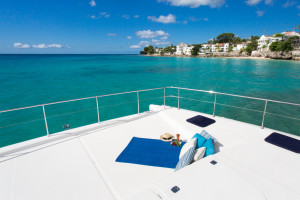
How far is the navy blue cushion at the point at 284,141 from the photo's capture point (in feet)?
8.73

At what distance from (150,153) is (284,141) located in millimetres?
2412

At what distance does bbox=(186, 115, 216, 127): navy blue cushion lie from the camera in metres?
3.68

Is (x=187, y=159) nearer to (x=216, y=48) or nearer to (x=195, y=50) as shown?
(x=195, y=50)

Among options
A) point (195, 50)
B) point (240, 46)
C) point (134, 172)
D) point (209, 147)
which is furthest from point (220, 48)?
point (134, 172)

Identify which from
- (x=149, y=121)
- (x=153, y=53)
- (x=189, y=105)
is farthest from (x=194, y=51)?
(x=149, y=121)

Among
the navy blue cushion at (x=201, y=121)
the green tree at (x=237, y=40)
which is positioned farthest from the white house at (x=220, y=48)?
the navy blue cushion at (x=201, y=121)

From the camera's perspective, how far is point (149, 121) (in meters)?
4.04

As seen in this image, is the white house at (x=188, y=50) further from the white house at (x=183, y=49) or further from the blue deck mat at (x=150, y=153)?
the blue deck mat at (x=150, y=153)

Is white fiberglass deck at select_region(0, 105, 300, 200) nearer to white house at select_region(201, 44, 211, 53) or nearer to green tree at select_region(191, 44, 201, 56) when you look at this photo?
green tree at select_region(191, 44, 201, 56)

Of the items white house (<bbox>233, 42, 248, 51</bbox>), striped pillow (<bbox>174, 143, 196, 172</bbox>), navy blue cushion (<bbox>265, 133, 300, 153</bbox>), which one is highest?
white house (<bbox>233, 42, 248, 51</bbox>)

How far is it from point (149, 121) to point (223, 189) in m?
2.51

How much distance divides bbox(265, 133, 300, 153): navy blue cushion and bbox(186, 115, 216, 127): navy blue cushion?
44.8 inches

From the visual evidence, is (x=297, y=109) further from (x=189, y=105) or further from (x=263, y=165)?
(x=263, y=165)

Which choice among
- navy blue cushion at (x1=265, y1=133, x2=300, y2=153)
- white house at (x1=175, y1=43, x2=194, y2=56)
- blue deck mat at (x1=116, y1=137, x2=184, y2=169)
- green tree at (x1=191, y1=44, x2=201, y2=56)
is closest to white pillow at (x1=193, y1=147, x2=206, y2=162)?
blue deck mat at (x1=116, y1=137, x2=184, y2=169)
